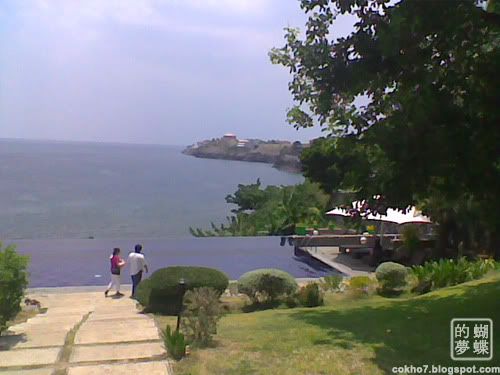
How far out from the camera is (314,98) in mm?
9406

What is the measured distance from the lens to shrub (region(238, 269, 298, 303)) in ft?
37.7

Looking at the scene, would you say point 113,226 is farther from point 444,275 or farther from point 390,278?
point 444,275

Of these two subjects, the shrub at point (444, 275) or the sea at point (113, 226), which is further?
the sea at point (113, 226)

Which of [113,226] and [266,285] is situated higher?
[266,285]

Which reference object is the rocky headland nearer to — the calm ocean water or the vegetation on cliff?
the calm ocean water

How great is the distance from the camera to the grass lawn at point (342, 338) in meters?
6.35

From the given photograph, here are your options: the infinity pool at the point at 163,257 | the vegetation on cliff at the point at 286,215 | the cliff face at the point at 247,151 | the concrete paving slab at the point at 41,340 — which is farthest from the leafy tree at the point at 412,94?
the cliff face at the point at 247,151

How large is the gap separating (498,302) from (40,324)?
6.88m

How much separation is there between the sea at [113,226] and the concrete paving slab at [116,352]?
25.0ft

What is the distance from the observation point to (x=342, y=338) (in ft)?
24.3

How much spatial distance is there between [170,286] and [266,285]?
73.4 inches

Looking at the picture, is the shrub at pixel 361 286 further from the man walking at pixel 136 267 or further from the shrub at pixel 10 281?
the shrub at pixel 10 281

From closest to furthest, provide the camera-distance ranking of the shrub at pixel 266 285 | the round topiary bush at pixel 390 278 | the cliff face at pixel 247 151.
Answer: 1. the shrub at pixel 266 285
2. the round topiary bush at pixel 390 278
3. the cliff face at pixel 247 151

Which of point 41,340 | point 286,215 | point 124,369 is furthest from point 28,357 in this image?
point 286,215
